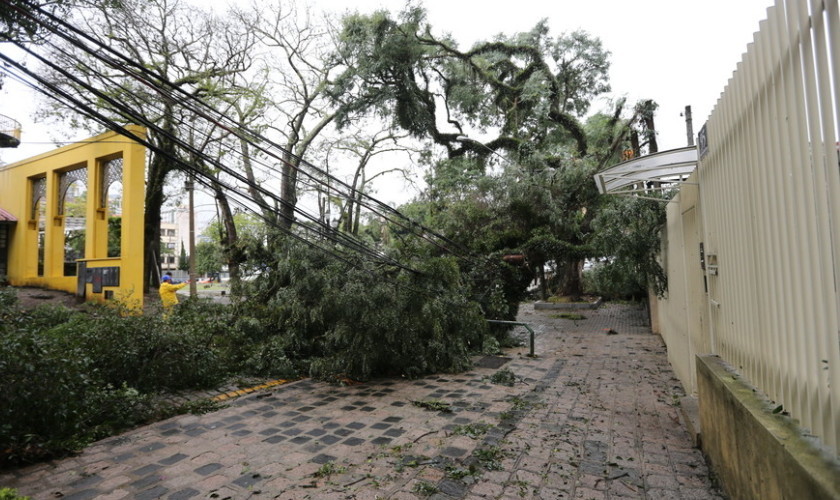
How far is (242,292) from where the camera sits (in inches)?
337

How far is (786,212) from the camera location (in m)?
2.02

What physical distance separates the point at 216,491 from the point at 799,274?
3.88 metres

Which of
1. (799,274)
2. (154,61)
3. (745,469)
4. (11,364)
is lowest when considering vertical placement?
(745,469)

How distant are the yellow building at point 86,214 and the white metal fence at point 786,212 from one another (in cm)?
1062

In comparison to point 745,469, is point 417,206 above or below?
above

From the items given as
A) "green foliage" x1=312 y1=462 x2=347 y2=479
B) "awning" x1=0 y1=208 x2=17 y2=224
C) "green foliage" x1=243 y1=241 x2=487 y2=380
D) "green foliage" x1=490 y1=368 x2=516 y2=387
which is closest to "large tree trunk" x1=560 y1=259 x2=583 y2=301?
"green foliage" x1=243 y1=241 x2=487 y2=380

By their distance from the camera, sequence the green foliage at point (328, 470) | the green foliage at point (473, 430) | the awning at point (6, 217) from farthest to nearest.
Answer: the awning at point (6, 217) → the green foliage at point (473, 430) → the green foliage at point (328, 470)

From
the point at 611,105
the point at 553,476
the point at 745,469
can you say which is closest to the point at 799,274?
the point at 745,469

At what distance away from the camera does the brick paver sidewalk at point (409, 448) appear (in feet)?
11.2

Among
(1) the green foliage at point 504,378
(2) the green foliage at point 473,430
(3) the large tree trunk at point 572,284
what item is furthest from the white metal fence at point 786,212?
(3) the large tree trunk at point 572,284

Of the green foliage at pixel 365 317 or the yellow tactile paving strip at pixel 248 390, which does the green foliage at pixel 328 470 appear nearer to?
the yellow tactile paving strip at pixel 248 390

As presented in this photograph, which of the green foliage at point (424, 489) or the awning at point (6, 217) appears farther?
the awning at point (6, 217)

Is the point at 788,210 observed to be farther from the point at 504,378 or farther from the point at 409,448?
the point at 504,378

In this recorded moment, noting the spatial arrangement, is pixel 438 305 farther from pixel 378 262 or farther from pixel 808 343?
pixel 808 343
